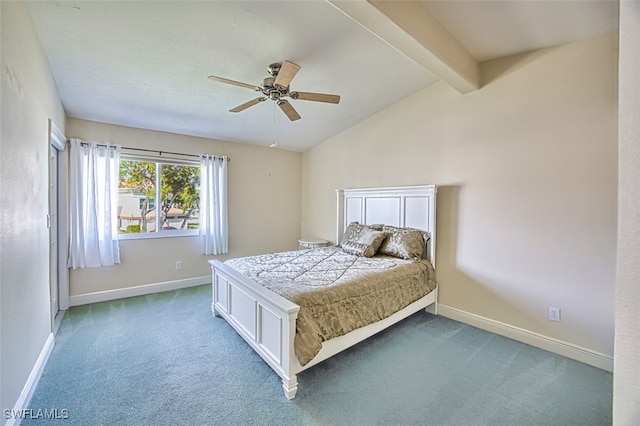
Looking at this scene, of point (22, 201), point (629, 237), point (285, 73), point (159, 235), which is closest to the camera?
point (629, 237)

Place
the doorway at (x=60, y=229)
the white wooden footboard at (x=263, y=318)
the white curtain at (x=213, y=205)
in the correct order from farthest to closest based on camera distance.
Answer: the white curtain at (x=213, y=205), the doorway at (x=60, y=229), the white wooden footboard at (x=263, y=318)

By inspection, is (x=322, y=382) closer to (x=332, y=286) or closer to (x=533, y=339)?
(x=332, y=286)

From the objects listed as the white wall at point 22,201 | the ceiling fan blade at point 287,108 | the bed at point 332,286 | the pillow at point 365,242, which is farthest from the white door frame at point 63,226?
the pillow at point 365,242

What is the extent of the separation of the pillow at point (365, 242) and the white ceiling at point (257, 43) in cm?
177

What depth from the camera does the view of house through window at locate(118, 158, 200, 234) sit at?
4.00 meters

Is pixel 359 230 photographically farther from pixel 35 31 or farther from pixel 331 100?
pixel 35 31

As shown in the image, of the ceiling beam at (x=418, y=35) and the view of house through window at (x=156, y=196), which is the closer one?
the ceiling beam at (x=418, y=35)

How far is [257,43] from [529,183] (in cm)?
285

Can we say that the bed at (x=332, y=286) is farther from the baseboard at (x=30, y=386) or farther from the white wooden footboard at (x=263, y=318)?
the baseboard at (x=30, y=386)

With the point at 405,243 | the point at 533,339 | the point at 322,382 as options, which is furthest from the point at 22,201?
the point at 533,339

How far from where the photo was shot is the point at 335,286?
92.0 inches

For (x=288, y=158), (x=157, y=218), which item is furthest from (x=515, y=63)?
(x=157, y=218)

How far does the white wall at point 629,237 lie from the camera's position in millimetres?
611

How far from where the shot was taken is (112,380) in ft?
7.02
